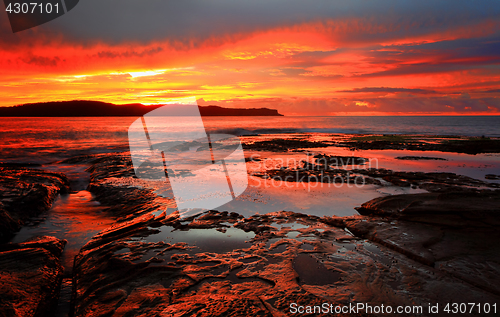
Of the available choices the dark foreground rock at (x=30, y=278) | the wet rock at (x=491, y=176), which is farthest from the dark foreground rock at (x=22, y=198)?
the wet rock at (x=491, y=176)

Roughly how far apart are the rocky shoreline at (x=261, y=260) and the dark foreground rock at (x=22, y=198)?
1.9 inches

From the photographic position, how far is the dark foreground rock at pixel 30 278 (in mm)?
2877

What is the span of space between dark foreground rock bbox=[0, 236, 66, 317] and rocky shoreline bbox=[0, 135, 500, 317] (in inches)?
0.5

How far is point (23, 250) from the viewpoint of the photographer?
399 centimetres

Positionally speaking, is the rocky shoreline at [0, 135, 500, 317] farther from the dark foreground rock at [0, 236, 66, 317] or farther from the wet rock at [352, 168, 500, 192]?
the wet rock at [352, 168, 500, 192]

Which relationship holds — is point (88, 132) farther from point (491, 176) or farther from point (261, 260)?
point (491, 176)

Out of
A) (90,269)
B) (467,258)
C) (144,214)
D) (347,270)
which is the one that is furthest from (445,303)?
(144,214)

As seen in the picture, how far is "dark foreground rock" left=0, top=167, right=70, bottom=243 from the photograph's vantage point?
5.15m

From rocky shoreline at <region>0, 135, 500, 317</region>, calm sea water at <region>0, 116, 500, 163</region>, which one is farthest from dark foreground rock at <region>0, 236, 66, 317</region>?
calm sea water at <region>0, 116, 500, 163</region>

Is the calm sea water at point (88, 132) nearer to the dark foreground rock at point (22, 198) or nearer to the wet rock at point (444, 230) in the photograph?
the dark foreground rock at point (22, 198)

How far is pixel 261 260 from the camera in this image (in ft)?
12.9

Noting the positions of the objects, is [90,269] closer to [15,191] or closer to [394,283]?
[394,283]

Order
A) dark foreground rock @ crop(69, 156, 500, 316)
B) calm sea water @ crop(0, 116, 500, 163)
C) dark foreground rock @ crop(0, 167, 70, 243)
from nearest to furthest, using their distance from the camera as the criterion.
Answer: dark foreground rock @ crop(69, 156, 500, 316) < dark foreground rock @ crop(0, 167, 70, 243) < calm sea water @ crop(0, 116, 500, 163)

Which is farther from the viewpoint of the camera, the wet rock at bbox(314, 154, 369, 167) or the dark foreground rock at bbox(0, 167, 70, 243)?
the wet rock at bbox(314, 154, 369, 167)
